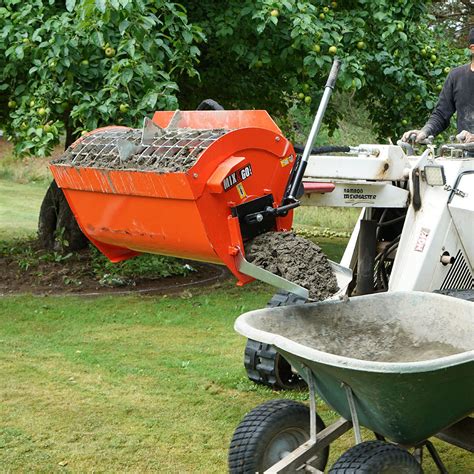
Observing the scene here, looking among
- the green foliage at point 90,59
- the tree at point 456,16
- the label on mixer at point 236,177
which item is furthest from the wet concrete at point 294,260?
the tree at point 456,16

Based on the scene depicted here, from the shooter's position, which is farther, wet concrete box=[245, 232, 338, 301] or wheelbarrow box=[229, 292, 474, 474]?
wet concrete box=[245, 232, 338, 301]

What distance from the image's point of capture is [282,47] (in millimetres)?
8320

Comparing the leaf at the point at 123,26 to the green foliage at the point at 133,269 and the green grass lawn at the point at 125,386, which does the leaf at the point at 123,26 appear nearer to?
the green grass lawn at the point at 125,386

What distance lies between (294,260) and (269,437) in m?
0.79

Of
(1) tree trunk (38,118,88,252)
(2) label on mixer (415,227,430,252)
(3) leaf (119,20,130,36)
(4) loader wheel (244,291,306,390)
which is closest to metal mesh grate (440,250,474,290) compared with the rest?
(2) label on mixer (415,227,430,252)

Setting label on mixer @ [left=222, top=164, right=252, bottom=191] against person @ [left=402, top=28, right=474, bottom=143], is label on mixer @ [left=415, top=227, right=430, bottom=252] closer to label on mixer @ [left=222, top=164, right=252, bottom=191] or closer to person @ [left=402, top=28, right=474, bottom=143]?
label on mixer @ [left=222, top=164, right=252, bottom=191]

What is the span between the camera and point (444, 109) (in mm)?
5859

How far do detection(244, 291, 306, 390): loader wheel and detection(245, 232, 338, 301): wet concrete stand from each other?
0.91 meters

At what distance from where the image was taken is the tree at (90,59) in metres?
6.59

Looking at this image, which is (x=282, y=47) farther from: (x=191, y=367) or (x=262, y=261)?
(x=262, y=261)

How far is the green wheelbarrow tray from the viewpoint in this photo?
3.28 m

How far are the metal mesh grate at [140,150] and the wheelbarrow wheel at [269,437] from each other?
1.06 meters

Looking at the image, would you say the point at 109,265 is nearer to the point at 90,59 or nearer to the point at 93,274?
the point at 93,274

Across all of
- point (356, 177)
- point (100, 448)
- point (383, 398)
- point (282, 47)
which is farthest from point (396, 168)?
point (282, 47)
